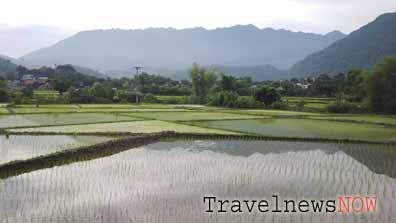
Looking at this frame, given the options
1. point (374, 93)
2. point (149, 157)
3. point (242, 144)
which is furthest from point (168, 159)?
point (374, 93)

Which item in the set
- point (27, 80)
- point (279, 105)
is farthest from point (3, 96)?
point (27, 80)

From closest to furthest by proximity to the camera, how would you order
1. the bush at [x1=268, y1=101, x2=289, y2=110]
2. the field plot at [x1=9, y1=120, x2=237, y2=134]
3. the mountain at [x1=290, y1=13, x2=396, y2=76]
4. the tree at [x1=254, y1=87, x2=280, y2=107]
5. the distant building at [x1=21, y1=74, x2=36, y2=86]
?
the field plot at [x1=9, y1=120, x2=237, y2=134], the bush at [x1=268, y1=101, x2=289, y2=110], the tree at [x1=254, y1=87, x2=280, y2=107], the distant building at [x1=21, y1=74, x2=36, y2=86], the mountain at [x1=290, y1=13, x2=396, y2=76]

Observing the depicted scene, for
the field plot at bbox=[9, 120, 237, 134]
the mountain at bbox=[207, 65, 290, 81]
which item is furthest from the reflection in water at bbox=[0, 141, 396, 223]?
the mountain at bbox=[207, 65, 290, 81]

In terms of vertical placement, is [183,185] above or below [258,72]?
below

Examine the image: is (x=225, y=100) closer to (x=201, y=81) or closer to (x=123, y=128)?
(x=201, y=81)

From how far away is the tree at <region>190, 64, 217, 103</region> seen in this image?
46.1 metres

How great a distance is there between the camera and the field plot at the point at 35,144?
11052 millimetres

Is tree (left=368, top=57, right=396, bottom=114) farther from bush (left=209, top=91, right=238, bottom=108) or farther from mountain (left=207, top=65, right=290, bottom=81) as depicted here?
mountain (left=207, top=65, right=290, bottom=81)

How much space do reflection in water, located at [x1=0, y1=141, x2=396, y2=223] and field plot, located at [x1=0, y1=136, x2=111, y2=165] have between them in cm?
179

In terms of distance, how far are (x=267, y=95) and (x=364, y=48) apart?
68.2m

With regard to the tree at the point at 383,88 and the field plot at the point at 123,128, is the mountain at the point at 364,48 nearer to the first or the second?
the tree at the point at 383,88

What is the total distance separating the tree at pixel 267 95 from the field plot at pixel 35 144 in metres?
22.3

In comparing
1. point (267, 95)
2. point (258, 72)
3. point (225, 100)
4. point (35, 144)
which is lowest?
point (35, 144)

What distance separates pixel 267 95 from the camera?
34.3 m
